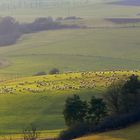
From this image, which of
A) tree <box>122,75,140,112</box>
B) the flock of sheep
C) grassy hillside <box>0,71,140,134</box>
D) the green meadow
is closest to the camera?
tree <box>122,75,140,112</box>

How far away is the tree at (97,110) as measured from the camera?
48875 millimetres

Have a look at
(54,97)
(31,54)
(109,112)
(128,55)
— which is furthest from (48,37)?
(109,112)

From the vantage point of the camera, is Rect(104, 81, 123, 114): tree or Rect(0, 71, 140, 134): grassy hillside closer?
Rect(104, 81, 123, 114): tree

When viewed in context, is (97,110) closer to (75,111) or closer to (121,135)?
(75,111)

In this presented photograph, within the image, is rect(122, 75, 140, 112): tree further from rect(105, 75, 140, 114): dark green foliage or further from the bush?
the bush

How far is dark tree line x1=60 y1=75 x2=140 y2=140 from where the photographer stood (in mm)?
46250

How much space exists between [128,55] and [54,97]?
252ft

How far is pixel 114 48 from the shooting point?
15738cm

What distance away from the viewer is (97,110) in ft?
161

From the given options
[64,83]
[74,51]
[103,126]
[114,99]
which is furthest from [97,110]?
[74,51]

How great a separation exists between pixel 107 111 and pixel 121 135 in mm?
7943

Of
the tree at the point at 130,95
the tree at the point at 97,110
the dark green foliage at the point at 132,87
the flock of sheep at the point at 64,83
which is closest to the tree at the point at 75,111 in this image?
the tree at the point at 97,110

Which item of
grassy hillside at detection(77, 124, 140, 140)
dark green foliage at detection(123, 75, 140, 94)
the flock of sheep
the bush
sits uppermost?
the flock of sheep

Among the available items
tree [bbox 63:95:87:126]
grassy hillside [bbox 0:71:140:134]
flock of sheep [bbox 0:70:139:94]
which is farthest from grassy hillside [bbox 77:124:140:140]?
flock of sheep [bbox 0:70:139:94]
